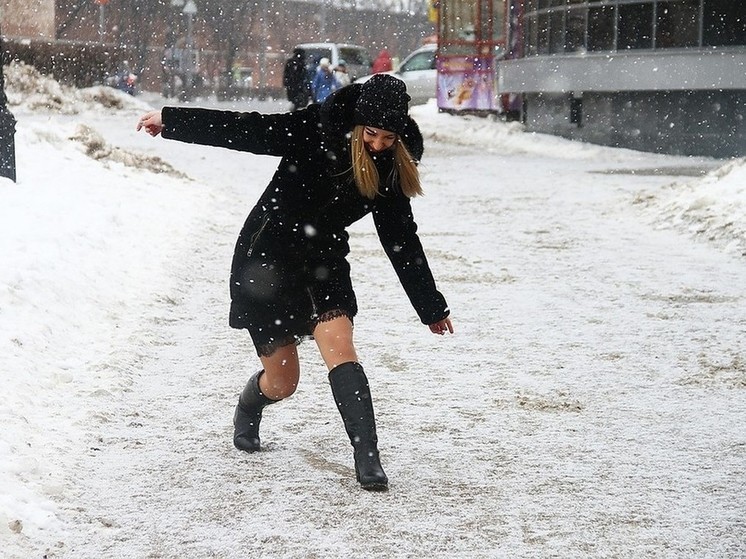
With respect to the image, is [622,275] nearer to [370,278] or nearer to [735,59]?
[370,278]

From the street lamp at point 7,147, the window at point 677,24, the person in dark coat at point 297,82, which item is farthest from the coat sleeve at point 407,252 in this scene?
the person in dark coat at point 297,82

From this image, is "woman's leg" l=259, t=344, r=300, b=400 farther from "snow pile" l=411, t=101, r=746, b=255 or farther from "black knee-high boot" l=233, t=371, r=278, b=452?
"snow pile" l=411, t=101, r=746, b=255

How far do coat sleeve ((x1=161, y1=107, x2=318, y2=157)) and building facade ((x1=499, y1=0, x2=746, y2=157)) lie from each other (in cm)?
1628

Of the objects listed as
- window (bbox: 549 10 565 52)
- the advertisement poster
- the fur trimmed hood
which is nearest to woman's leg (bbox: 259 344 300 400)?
the fur trimmed hood

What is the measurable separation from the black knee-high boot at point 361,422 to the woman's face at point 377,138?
746mm

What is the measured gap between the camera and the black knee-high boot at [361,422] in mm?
4188

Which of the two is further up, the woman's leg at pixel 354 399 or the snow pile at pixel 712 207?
the woman's leg at pixel 354 399

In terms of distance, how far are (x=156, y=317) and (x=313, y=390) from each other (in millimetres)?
1791

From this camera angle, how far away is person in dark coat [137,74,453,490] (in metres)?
4.05

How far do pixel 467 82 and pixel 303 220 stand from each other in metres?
23.6

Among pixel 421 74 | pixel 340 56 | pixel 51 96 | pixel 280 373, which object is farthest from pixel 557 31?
pixel 280 373

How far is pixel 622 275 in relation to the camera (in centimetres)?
892

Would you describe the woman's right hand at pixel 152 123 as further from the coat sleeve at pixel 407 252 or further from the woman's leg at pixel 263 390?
the woman's leg at pixel 263 390

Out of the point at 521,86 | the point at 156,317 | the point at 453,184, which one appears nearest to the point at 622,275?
the point at 156,317
